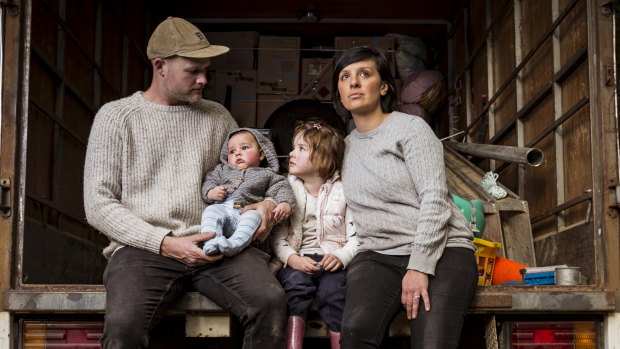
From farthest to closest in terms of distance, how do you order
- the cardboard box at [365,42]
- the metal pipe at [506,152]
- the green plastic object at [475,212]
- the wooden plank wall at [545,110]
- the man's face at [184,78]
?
the cardboard box at [365,42]
the metal pipe at [506,152]
the wooden plank wall at [545,110]
the green plastic object at [475,212]
the man's face at [184,78]

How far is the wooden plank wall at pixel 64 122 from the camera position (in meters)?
4.26

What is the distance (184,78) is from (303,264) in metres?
1.00

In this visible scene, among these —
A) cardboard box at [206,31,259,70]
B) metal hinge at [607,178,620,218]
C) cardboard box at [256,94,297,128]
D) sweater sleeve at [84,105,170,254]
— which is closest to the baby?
sweater sleeve at [84,105,170,254]

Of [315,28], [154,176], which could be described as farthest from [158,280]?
[315,28]

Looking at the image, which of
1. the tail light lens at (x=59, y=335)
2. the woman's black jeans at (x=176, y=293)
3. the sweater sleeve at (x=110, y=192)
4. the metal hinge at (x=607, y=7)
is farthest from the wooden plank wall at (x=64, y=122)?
the metal hinge at (x=607, y=7)

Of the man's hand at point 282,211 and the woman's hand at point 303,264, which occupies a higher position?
the man's hand at point 282,211

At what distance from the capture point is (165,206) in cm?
326

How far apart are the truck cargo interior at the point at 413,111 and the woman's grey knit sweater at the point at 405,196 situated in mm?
305

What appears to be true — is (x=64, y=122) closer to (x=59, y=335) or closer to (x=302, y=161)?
(x=302, y=161)

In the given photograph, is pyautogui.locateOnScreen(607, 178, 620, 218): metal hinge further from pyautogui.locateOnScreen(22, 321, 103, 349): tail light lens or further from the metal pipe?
pyautogui.locateOnScreen(22, 321, 103, 349): tail light lens

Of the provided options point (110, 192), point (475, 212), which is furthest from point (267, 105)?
point (110, 192)

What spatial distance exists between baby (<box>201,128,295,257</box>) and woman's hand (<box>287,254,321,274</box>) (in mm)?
188

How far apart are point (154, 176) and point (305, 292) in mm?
834

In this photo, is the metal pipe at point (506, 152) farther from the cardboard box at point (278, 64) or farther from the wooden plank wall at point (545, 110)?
the cardboard box at point (278, 64)
